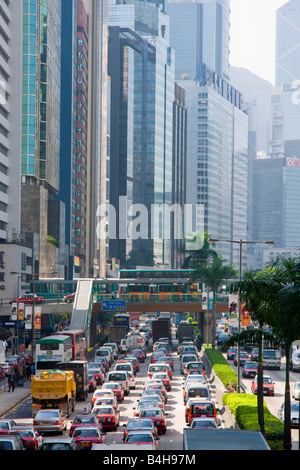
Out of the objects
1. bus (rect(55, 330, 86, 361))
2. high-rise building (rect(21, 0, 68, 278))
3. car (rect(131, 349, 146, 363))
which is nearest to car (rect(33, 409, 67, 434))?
bus (rect(55, 330, 86, 361))

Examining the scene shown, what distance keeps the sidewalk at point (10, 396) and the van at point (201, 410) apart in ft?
41.1

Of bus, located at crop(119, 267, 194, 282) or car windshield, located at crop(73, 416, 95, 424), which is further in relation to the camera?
bus, located at crop(119, 267, 194, 282)

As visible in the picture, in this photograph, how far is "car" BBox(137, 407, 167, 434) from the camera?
36969 mm

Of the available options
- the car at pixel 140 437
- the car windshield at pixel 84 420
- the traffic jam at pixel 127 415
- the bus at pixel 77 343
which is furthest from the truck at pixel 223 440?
the bus at pixel 77 343

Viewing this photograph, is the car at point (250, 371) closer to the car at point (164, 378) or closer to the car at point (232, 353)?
the car at point (164, 378)

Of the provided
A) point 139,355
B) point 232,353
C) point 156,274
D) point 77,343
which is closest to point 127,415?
A: point 77,343

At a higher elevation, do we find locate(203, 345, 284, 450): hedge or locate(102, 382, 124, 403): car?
locate(203, 345, 284, 450): hedge

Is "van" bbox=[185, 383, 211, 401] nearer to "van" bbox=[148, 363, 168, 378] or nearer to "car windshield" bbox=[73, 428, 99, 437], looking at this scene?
"car windshield" bbox=[73, 428, 99, 437]

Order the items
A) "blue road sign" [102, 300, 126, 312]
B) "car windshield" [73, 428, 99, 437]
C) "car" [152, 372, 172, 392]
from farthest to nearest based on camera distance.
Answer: "blue road sign" [102, 300, 126, 312]
"car" [152, 372, 172, 392]
"car windshield" [73, 428, 99, 437]

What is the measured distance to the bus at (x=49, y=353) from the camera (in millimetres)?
52906
